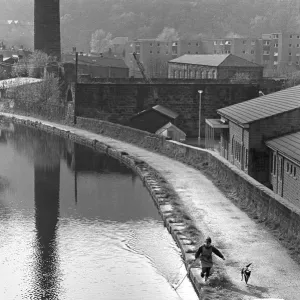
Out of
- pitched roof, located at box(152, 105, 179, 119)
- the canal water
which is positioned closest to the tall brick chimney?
pitched roof, located at box(152, 105, 179, 119)

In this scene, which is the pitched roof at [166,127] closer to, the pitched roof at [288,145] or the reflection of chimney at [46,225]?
the reflection of chimney at [46,225]

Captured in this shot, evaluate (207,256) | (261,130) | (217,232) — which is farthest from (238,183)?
(207,256)

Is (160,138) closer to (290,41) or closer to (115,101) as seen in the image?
(115,101)

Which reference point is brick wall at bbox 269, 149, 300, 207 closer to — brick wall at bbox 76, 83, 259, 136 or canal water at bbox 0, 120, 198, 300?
canal water at bbox 0, 120, 198, 300

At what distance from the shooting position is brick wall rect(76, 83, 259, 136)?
46497 mm

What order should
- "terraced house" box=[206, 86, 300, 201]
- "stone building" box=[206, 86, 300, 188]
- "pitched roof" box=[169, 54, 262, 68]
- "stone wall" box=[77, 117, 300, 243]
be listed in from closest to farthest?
"stone wall" box=[77, 117, 300, 243]
"terraced house" box=[206, 86, 300, 201]
"stone building" box=[206, 86, 300, 188]
"pitched roof" box=[169, 54, 262, 68]

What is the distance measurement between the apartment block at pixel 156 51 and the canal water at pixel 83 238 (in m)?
77.0

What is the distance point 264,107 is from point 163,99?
740 inches

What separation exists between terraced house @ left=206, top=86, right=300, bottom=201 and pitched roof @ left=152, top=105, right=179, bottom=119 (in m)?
15.2

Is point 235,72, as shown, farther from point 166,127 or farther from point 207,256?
point 207,256

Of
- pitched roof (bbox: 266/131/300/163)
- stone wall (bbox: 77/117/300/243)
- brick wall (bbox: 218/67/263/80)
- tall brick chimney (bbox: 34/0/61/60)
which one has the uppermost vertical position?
tall brick chimney (bbox: 34/0/61/60)

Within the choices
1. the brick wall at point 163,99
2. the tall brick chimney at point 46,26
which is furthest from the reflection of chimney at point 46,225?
the tall brick chimney at point 46,26

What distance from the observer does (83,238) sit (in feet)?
62.8

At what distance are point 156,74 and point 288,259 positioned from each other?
276 feet
